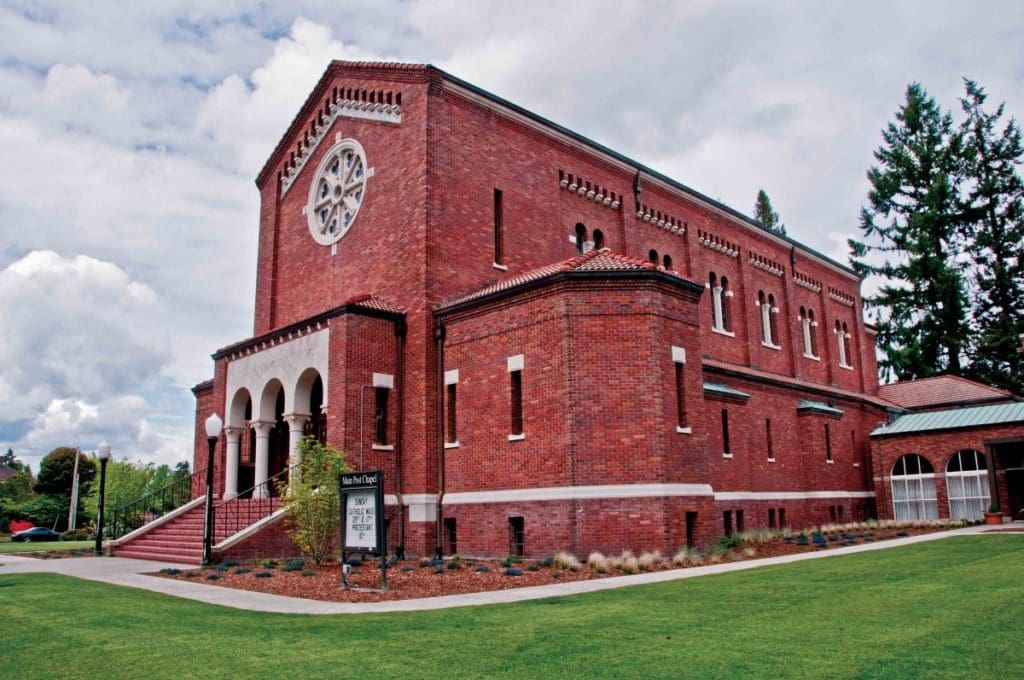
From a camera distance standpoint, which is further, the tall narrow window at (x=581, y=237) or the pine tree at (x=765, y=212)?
the pine tree at (x=765, y=212)

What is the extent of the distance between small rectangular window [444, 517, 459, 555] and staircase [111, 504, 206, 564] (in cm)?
598

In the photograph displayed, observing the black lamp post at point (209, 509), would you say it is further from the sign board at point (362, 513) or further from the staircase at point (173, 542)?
the sign board at point (362, 513)

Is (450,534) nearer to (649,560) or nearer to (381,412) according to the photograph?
(381,412)

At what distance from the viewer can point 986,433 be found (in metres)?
31.8

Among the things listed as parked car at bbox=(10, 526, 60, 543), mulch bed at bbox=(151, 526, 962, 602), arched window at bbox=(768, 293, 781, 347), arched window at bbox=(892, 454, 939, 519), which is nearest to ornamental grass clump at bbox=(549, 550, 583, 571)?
mulch bed at bbox=(151, 526, 962, 602)

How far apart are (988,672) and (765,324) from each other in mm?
30597

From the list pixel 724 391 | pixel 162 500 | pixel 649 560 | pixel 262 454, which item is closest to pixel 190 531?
pixel 262 454

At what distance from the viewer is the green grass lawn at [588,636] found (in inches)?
284

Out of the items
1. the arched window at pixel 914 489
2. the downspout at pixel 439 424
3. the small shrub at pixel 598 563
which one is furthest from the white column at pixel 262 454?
the arched window at pixel 914 489

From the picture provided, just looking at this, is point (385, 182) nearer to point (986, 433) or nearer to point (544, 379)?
point (544, 379)

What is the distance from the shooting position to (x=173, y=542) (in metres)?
21.7

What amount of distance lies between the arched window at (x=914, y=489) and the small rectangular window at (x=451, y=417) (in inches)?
842

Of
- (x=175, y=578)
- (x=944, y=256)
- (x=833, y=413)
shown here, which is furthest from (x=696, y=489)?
(x=944, y=256)

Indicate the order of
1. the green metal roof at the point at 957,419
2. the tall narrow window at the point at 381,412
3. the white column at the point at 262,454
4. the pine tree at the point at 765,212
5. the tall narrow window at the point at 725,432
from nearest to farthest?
the tall narrow window at the point at 381,412
the white column at the point at 262,454
the tall narrow window at the point at 725,432
the green metal roof at the point at 957,419
the pine tree at the point at 765,212
